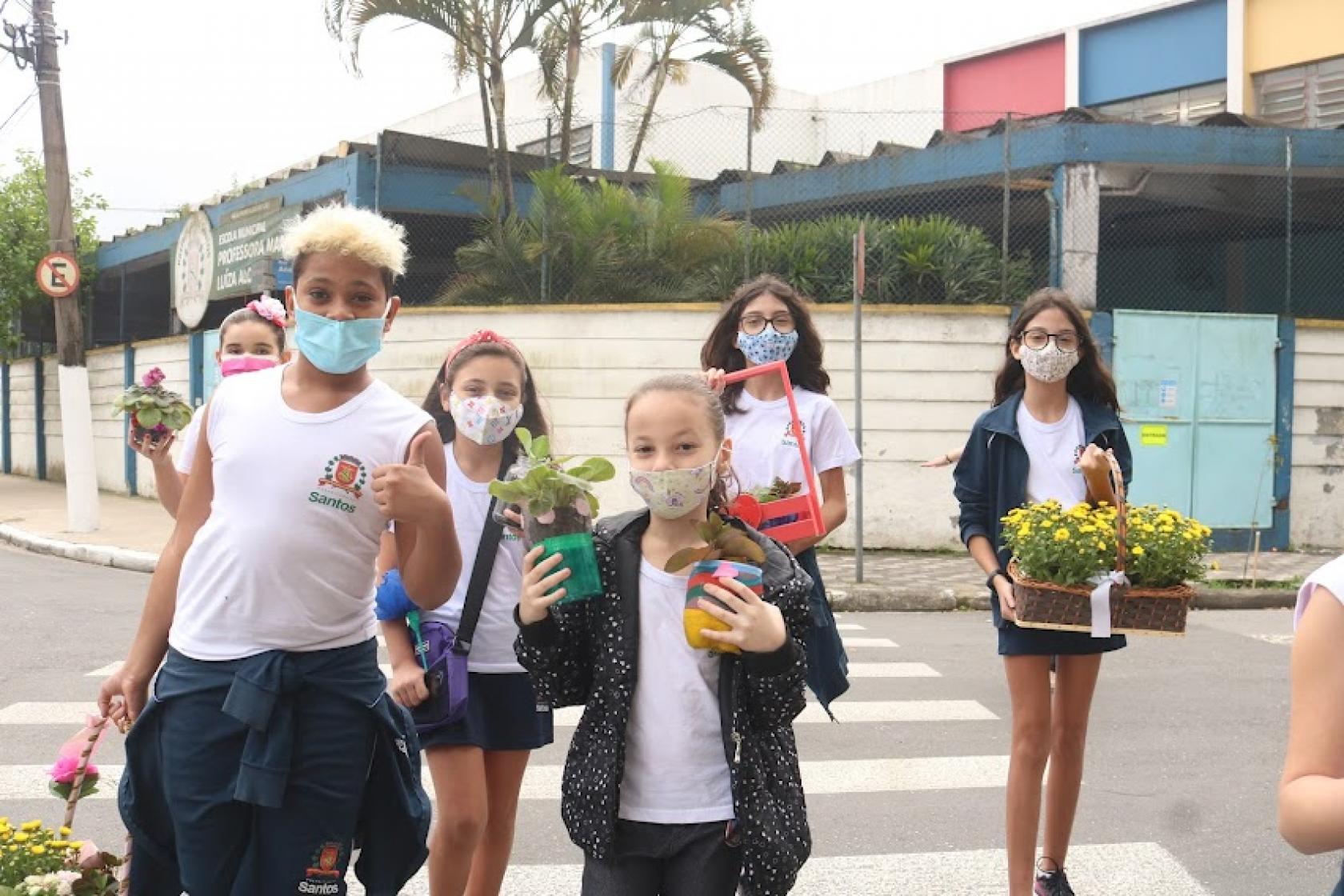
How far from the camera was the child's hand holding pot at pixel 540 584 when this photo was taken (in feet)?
8.82

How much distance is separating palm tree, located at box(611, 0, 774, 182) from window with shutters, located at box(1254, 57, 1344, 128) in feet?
28.8

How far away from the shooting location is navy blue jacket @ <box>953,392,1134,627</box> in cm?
448

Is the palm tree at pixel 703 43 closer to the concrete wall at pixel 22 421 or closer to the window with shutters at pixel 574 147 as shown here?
the window with shutters at pixel 574 147

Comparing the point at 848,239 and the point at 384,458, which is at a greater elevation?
the point at 848,239

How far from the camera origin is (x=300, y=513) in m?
2.79

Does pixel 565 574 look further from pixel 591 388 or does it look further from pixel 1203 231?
pixel 1203 231

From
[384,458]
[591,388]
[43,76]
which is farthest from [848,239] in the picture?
[384,458]

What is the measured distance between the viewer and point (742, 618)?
2578 millimetres

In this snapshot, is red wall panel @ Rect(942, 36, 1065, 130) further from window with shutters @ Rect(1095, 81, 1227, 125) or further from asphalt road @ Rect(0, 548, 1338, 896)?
asphalt road @ Rect(0, 548, 1338, 896)

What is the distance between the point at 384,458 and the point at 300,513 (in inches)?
8.4

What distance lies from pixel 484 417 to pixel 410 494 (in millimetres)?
982

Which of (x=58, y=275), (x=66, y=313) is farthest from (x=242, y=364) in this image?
(x=66, y=313)

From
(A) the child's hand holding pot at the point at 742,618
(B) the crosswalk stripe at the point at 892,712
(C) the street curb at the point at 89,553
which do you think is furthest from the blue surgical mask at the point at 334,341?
(C) the street curb at the point at 89,553

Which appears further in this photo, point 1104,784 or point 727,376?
point 1104,784
